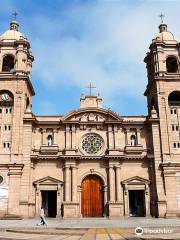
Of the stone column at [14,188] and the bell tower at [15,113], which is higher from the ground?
the bell tower at [15,113]

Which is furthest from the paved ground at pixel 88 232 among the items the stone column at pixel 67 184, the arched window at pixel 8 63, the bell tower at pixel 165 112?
the arched window at pixel 8 63

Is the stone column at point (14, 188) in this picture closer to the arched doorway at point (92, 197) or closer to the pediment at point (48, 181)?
the pediment at point (48, 181)

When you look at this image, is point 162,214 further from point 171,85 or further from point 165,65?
point 165,65

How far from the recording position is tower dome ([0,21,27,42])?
4262 centimetres

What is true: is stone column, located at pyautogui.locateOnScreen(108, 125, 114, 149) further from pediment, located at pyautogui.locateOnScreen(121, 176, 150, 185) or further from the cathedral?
pediment, located at pyautogui.locateOnScreen(121, 176, 150, 185)

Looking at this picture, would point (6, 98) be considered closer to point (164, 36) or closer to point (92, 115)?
point (92, 115)

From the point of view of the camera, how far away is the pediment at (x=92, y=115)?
40.0 m

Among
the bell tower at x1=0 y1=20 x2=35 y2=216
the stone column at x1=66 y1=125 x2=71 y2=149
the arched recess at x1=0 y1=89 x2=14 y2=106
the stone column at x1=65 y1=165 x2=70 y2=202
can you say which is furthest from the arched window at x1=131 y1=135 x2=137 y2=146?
the arched recess at x1=0 y1=89 x2=14 y2=106

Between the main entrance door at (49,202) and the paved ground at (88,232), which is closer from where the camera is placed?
the paved ground at (88,232)

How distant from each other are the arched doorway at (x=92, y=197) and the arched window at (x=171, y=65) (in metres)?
17.7

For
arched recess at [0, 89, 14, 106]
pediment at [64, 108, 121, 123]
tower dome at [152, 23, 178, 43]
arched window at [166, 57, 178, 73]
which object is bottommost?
pediment at [64, 108, 121, 123]

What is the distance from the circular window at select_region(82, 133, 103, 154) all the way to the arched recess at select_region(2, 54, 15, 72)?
42.7 feet

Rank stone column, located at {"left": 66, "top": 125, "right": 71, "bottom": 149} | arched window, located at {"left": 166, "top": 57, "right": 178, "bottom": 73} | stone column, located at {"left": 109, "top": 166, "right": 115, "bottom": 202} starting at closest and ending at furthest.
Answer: stone column, located at {"left": 109, "top": 166, "right": 115, "bottom": 202} → stone column, located at {"left": 66, "top": 125, "right": 71, "bottom": 149} → arched window, located at {"left": 166, "top": 57, "right": 178, "bottom": 73}

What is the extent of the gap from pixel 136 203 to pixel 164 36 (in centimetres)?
2201
